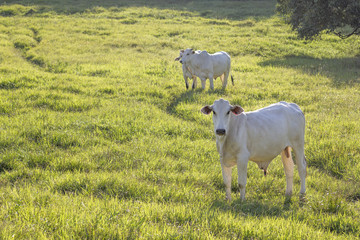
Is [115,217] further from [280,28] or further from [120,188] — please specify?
[280,28]

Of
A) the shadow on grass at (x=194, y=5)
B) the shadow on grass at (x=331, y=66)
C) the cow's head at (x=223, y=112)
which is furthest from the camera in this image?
the shadow on grass at (x=194, y=5)

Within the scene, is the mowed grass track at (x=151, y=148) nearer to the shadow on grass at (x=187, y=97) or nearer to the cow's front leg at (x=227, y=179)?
the shadow on grass at (x=187, y=97)

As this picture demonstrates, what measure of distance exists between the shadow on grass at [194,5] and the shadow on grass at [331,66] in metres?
17.9

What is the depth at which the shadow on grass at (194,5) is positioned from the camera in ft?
131

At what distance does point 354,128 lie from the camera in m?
9.88

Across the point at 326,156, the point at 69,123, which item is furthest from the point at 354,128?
the point at 69,123

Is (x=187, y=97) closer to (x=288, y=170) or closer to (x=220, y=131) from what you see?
(x=288, y=170)

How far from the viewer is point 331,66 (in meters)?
19.9

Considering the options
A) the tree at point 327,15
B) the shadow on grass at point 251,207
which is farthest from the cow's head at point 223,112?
the tree at point 327,15

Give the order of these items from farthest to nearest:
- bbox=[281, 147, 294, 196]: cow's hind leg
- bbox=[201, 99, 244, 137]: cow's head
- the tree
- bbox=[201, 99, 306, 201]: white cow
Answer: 1. the tree
2. bbox=[281, 147, 294, 196]: cow's hind leg
3. bbox=[201, 99, 306, 201]: white cow
4. bbox=[201, 99, 244, 137]: cow's head

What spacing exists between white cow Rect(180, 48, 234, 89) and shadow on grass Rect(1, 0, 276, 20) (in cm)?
2448

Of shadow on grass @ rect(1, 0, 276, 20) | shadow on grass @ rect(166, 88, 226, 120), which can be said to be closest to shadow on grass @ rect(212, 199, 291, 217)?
shadow on grass @ rect(166, 88, 226, 120)

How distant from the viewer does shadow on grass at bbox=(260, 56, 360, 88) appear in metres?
16.8

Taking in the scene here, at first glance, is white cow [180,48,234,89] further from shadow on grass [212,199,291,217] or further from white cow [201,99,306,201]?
shadow on grass [212,199,291,217]
